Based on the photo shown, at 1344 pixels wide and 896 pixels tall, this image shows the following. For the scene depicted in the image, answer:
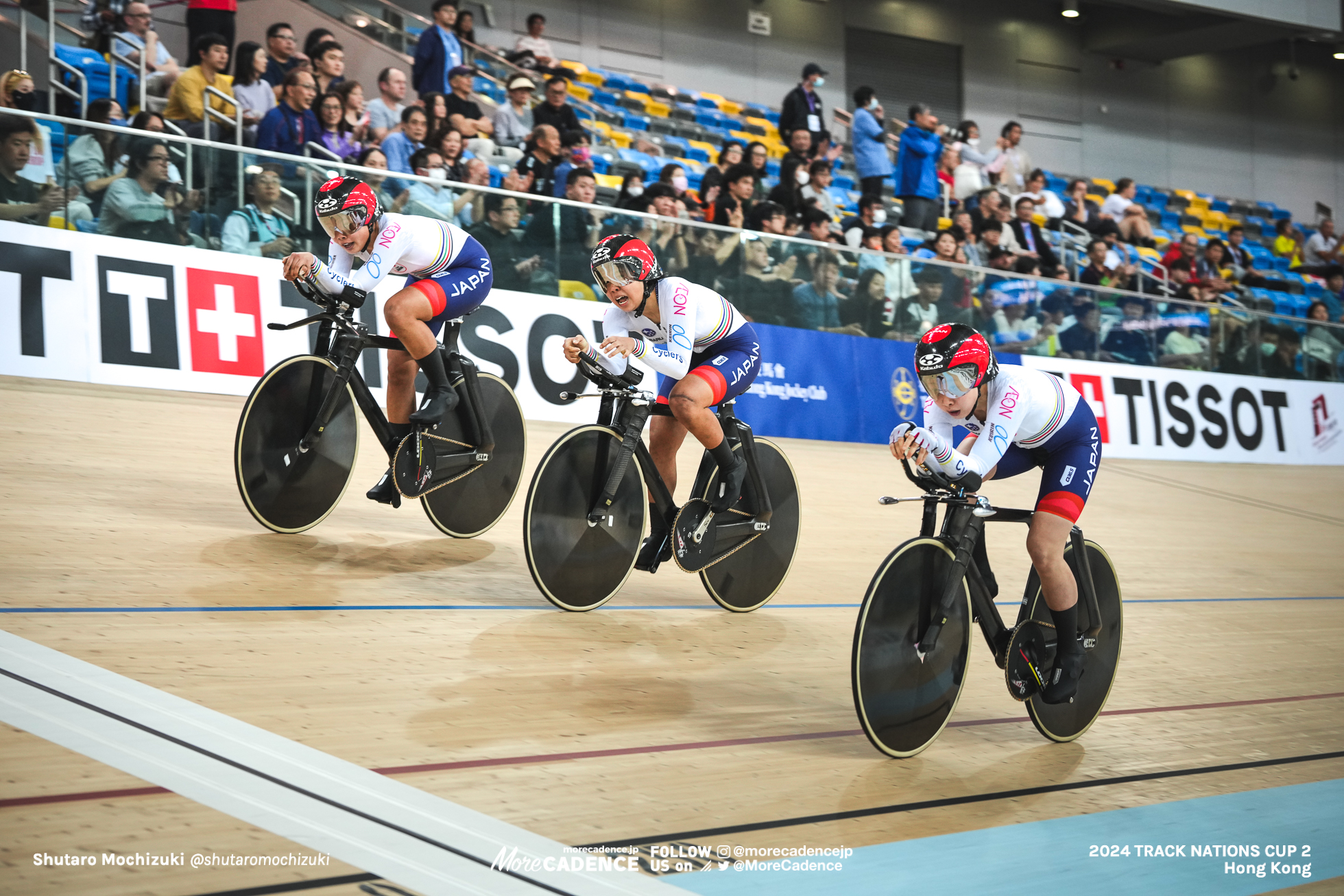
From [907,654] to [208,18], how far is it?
847cm

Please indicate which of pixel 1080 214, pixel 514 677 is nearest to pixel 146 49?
pixel 514 677

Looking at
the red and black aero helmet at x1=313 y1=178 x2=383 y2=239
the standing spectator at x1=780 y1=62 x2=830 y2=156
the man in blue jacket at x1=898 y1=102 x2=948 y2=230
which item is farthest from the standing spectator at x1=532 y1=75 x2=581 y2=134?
the red and black aero helmet at x1=313 y1=178 x2=383 y2=239

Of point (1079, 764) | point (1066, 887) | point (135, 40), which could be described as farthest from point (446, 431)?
point (135, 40)

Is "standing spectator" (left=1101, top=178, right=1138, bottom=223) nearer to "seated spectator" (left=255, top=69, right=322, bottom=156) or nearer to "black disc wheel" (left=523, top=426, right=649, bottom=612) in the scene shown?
"seated spectator" (left=255, top=69, right=322, bottom=156)

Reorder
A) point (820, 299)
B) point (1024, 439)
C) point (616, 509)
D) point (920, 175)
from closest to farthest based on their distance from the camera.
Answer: point (1024, 439), point (616, 509), point (820, 299), point (920, 175)

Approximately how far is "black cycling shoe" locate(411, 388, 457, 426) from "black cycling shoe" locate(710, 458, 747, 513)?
43.3 inches

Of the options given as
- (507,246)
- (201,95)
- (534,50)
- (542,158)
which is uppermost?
(534,50)

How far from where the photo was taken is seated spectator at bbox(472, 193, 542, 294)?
27.6 feet

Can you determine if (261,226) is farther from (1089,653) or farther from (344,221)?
(1089,653)

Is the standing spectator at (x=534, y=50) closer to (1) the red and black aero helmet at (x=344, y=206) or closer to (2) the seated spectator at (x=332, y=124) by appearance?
(2) the seated spectator at (x=332, y=124)

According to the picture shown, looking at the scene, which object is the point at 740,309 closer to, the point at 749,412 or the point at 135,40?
the point at 749,412

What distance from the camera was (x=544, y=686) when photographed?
12.0ft

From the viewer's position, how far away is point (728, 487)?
15.3ft

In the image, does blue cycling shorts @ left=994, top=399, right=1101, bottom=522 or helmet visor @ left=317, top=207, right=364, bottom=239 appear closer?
blue cycling shorts @ left=994, top=399, right=1101, bottom=522
